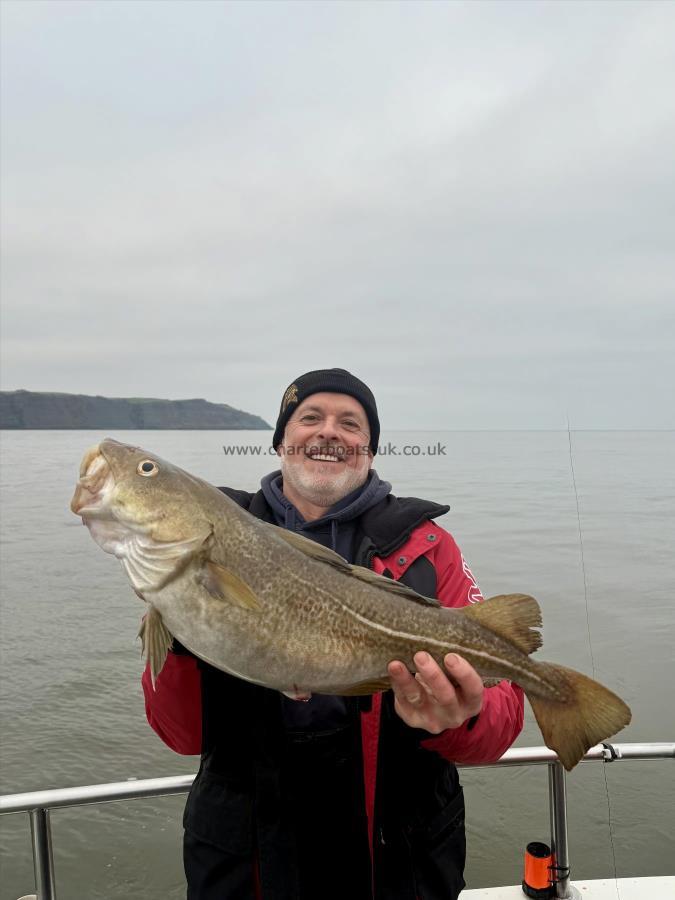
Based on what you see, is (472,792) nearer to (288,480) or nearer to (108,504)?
(288,480)

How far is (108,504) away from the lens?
2510 millimetres

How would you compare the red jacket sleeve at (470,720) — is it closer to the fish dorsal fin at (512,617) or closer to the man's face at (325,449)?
the fish dorsal fin at (512,617)

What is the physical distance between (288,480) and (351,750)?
1488 mm

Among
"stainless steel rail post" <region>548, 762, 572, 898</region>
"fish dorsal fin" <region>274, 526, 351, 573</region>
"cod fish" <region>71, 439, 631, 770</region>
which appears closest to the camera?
"cod fish" <region>71, 439, 631, 770</region>

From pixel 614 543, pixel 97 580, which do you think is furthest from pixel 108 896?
pixel 614 543

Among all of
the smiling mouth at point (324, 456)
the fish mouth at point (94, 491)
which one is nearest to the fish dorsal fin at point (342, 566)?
the fish mouth at point (94, 491)

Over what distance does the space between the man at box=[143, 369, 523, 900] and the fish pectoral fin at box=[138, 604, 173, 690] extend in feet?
1.03

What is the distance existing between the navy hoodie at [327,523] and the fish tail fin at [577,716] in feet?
2.97

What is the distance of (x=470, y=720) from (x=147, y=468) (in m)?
1.74

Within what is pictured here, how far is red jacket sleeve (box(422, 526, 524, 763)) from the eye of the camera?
2838 mm

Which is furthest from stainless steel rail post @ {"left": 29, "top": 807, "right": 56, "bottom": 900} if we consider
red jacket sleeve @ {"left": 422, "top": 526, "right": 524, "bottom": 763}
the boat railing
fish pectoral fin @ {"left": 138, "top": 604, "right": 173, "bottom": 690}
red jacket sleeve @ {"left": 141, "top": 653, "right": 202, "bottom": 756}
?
red jacket sleeve @ {"left": 422, "top": 526, "right": 524, "bottom": 763}

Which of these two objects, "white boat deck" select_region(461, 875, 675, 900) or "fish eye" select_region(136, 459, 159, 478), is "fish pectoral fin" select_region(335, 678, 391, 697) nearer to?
"fish eye" select_region(136, 459, 159, 478)

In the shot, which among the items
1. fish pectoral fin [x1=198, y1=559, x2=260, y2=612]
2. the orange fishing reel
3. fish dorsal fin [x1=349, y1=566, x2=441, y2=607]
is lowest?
the orange fishing reel

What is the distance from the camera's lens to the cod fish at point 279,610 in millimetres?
2379
